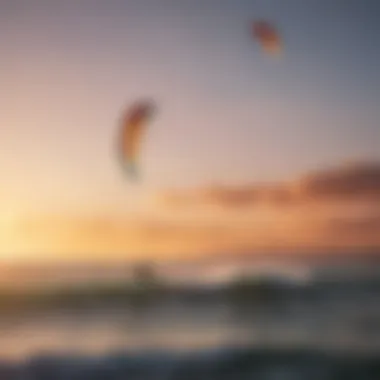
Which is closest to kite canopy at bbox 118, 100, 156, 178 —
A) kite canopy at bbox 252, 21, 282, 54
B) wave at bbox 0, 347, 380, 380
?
kite canopy at bbox 252, 21, 282, 54

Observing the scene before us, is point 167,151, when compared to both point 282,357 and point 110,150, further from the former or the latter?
point 282,357

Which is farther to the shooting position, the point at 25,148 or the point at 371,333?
the point at 25,148

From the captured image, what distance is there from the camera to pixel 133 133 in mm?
1382

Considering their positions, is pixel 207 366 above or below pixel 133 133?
below

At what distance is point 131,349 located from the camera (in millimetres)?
1303

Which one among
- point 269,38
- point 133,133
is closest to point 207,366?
point 133,133

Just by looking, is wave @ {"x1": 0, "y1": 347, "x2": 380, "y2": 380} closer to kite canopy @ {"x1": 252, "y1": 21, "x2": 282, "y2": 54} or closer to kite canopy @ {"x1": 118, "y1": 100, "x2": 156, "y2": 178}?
kite canopy @ {"x1": 118, "y1": 100, "x2": 156, "y2": 178}

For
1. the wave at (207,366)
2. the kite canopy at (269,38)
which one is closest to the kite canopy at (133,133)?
the kite canopy at (269,38)

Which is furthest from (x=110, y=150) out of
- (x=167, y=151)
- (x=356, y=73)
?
(x=356, y=73)

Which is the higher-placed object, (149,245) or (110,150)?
(110,150)

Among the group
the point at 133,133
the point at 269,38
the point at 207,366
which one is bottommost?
the point at 207,366

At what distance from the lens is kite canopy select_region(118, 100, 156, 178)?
138cm

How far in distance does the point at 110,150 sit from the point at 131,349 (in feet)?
1.23

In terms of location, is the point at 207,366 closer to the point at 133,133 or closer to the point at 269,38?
the point at 133,133
